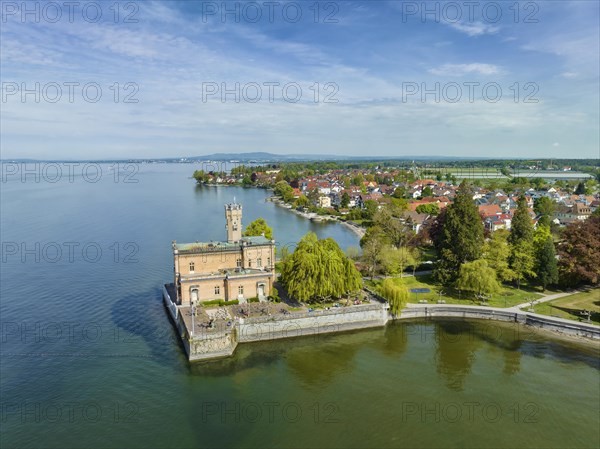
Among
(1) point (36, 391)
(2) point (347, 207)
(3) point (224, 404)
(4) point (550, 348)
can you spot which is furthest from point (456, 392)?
(2) point (347, 207)

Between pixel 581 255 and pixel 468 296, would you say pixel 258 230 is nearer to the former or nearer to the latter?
pixel 468 296

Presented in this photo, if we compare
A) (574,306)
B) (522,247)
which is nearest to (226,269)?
(522,247)

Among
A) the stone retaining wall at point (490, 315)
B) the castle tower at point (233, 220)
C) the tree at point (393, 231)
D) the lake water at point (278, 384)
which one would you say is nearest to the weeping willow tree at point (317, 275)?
the lake water at point (278, 384)

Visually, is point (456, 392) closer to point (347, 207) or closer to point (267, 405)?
point (267, 405)

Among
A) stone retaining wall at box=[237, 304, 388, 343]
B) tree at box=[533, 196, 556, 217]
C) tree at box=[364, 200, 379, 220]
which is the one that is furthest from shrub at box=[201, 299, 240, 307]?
tree at box=[533, 196, 556, 217]

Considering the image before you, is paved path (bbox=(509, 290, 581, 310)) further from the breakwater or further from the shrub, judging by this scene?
the shrub
